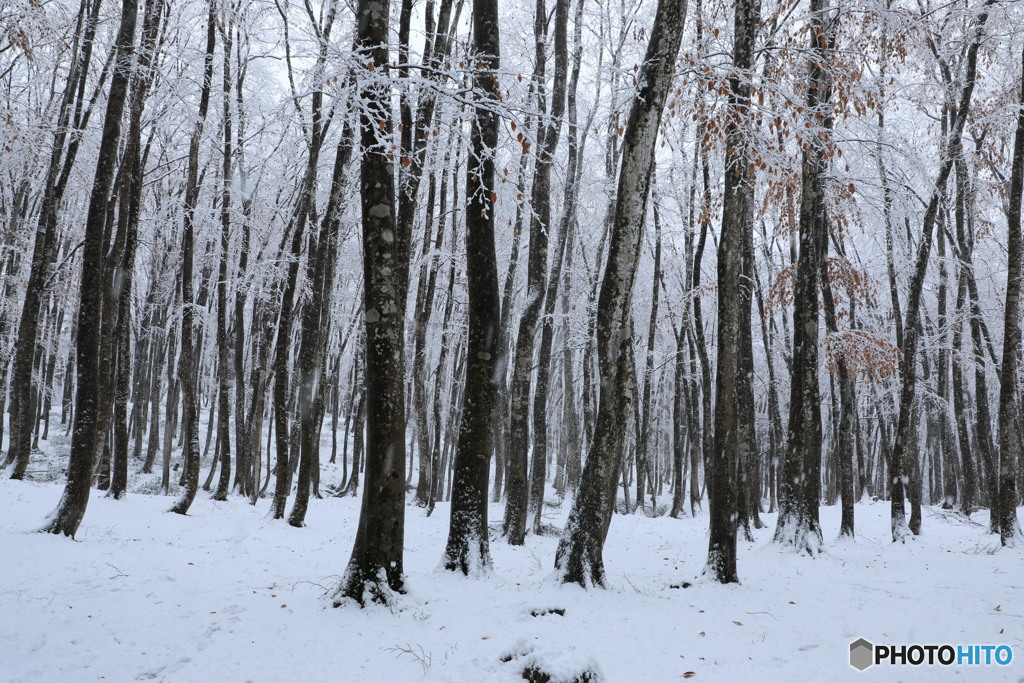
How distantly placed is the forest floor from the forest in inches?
4.9

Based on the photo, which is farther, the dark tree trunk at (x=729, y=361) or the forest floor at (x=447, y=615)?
the dark tree trunk at (x=729, y=361)

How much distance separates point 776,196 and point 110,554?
11.3 metres

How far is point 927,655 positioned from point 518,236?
5.34 metres

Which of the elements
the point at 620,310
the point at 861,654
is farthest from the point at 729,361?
the point at 861,654

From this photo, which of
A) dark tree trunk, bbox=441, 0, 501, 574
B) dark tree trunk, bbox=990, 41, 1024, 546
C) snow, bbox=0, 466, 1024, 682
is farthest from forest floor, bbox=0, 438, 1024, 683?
dark tree trunk, bbox=990, 41, 1024, 546

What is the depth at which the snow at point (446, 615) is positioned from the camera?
13.8 ft

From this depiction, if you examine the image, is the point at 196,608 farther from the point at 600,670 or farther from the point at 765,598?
the point at 765,598

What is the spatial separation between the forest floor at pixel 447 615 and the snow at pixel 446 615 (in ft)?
0.08

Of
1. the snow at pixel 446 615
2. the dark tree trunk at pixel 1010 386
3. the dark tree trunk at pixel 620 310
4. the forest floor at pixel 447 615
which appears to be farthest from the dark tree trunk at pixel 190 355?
the dark tree trunk at pixel 1010 386

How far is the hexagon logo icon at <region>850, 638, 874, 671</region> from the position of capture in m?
4.59

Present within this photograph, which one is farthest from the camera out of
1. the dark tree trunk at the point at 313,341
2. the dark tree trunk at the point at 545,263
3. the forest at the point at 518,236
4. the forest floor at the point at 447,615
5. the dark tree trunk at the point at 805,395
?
the dark tree trunk at the point at 313,341

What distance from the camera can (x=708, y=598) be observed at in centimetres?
657

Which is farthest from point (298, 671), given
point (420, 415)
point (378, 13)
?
point (420, 415)

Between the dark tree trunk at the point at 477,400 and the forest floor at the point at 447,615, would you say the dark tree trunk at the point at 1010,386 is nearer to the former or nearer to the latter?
the forest floor at the point at 447,615
